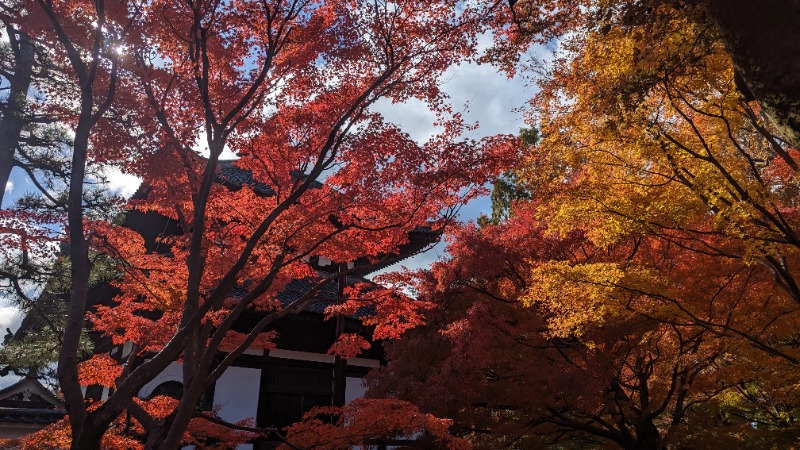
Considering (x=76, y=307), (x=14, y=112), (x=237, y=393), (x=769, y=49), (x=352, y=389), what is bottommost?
(x=237, y=393)

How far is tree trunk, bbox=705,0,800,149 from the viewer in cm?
256

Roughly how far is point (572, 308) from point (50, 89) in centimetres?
937

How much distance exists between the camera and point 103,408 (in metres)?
4.77

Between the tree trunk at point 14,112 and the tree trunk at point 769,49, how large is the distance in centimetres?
1101

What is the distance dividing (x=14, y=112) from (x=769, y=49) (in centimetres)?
1154

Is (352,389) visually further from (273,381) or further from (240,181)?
(240,181)

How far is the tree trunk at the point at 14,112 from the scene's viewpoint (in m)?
9.53

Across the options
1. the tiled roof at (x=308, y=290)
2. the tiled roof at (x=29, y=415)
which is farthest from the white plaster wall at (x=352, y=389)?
the tiled roof at (x=29, y=415)

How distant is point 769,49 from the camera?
2.64m

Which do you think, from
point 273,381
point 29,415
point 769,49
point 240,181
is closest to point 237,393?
point 273,381

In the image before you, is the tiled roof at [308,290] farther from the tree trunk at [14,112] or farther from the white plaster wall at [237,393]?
Answer: the tree trunk at [14,112]

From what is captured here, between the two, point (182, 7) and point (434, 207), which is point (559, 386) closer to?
point (434, 207)

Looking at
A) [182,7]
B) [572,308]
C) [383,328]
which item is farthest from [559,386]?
[182,7]

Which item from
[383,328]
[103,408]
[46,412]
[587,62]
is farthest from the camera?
[46,412]
